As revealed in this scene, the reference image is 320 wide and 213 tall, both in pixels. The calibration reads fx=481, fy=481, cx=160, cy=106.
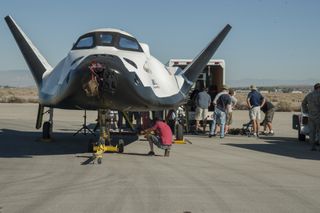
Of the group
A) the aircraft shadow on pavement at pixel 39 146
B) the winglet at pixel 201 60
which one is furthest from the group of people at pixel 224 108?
the aircraft shadow on pavement at pixel 39 146

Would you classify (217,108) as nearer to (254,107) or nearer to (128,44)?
(254,107)

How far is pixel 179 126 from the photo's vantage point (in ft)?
54.2

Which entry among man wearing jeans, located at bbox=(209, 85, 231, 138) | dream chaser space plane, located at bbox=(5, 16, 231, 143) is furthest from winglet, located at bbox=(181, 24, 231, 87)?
→ dream chaser space plane, located at bbox=(5, 16, 231, 143)

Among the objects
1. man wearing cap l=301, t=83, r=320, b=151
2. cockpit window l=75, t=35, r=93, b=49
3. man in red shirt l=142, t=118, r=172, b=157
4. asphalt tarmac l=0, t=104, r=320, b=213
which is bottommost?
asphalt tarmac l=0, t=104, r=320, b=213

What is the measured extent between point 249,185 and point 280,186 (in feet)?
1.75

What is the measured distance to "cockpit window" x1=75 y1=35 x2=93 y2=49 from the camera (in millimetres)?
12133

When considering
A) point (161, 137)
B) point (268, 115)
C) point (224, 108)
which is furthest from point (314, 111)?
point (268, 115)

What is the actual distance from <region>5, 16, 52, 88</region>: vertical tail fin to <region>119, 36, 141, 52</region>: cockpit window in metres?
3.52

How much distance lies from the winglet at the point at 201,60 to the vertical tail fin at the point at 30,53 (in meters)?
4.80

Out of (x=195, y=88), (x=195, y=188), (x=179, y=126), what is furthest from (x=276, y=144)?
(x=195, y=188)

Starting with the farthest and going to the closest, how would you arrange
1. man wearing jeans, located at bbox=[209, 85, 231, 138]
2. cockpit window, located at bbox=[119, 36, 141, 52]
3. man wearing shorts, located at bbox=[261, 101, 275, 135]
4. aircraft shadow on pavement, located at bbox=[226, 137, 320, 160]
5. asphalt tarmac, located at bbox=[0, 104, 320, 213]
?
man wearing shorts, located at bbox=[261, 101, 275, 135]
man wearing jeans, located at bbox=[209, 85, 231, 138]
aircraft shadow on pavement, located at bbox=[226, 137, 320, 160]
cockpit window, located at bbox=[119, 36, 141, 52]
asphalt tarmac, located at bbox=[0, 104, 320, 213]

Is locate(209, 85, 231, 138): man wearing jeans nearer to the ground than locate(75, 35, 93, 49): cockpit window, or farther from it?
nearer to the ground

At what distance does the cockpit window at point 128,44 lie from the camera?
1229 cm

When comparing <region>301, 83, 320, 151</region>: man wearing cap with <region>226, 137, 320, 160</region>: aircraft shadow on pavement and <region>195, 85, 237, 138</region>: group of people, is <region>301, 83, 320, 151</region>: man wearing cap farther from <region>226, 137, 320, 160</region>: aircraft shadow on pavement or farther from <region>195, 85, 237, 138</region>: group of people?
<region>195, 85, 237, 138</region>: group of people
